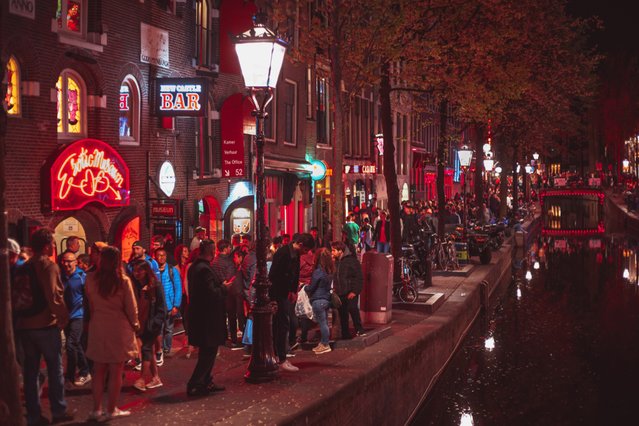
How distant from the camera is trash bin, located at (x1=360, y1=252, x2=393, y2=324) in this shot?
17578mm

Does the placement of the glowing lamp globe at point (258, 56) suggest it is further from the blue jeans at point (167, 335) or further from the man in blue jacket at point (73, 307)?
the blue jeans at point (167, 335)

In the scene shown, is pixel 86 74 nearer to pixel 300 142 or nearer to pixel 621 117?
pixel 300 142

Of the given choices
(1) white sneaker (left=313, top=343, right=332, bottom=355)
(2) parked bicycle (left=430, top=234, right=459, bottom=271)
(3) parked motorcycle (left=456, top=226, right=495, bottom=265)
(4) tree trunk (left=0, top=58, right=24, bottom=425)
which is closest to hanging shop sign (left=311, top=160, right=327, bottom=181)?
(3) parked motorcycle (left=456, top=226, right=495, bottom=265)

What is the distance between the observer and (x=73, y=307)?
11359mm

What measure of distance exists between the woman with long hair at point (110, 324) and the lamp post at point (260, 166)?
2.26 metres

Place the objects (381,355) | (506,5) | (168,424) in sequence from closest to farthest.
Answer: (168,424) < (381,355) < (506,5)

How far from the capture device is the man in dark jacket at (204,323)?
1070 centimetres

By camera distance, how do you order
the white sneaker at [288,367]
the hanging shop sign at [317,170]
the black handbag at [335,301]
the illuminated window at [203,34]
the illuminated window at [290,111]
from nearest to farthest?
the white sneaker at [288,367] → the black handbag at [335,301] → the illuminated window at [203,34] → the illuminated window at [290,111] → the hanging shop sign at [317,170]

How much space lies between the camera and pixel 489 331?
22.4 metres

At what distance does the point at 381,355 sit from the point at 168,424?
13.8 ft

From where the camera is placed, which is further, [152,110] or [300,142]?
[300,142]

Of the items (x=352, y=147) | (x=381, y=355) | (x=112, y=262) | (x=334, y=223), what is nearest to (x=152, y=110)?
(x=334, y=223)

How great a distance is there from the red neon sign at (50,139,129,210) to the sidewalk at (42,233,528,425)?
145 inches

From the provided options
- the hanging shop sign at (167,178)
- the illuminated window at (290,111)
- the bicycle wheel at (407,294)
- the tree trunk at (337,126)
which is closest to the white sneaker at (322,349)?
the tree trunk at (337,126)
